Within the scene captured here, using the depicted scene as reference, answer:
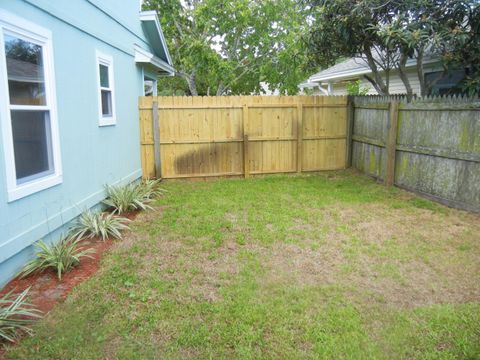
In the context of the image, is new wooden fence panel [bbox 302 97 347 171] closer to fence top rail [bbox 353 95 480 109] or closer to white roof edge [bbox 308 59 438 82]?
fence top rail [bbox 353 95 480 109]

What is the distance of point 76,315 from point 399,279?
314 cm

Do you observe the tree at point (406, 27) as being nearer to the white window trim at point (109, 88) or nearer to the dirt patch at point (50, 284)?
the white window trim at point (109, 88)

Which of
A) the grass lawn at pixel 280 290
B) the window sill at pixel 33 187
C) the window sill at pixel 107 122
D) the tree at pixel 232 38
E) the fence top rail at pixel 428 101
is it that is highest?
the tree at pixel 232 38

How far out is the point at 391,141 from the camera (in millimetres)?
7500

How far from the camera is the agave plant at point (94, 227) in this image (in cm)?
492

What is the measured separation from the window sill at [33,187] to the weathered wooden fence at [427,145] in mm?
5996

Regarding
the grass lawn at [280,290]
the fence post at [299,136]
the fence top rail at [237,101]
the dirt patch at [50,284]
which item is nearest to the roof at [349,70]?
the fence top rail at [237,101]

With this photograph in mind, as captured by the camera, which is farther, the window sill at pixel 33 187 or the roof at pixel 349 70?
the roof at pixel 349 70

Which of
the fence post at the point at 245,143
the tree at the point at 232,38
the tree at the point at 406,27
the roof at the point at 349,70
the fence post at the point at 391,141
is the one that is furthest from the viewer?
the tree at the point at 232,38

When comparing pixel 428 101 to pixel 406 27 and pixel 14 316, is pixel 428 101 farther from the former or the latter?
pixel 14 316

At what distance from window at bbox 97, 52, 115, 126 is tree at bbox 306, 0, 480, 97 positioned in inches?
178

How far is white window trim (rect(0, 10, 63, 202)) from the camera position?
3.42m

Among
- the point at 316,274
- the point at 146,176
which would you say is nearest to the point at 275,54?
the point at 146,176

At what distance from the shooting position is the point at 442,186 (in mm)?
6316
